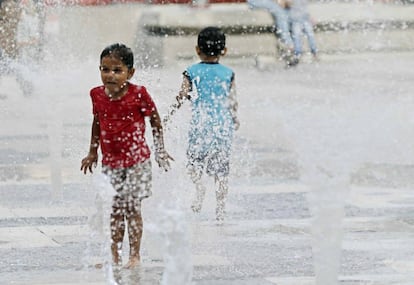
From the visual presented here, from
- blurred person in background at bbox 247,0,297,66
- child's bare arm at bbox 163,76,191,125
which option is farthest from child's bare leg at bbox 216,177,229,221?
blurred person in background at bbox 247,0,297,66

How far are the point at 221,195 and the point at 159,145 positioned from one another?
1444 mm

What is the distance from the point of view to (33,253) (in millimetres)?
7801

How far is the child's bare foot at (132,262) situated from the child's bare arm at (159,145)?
508 millimetres

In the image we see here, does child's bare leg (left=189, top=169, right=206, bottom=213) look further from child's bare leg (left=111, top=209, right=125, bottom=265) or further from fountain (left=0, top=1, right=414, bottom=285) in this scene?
child's bare leg (left=111, top=209, right=125, bottom=265)

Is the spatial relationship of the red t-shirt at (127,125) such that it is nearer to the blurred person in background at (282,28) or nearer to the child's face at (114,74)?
the child's face at (114,74)

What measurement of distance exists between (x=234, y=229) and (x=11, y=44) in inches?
366

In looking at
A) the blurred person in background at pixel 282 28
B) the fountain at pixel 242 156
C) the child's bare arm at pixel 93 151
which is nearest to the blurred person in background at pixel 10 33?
the fountain at pixel 242 156

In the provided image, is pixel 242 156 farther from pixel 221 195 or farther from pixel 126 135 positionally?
pixel 126 135

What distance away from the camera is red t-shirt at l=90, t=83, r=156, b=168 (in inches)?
290

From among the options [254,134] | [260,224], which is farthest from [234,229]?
[254,134]

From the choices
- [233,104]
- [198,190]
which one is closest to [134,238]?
[198,190]

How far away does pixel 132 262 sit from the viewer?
731cm

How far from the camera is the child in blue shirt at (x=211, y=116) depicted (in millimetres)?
8664

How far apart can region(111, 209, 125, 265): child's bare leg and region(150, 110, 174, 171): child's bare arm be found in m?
0.37
